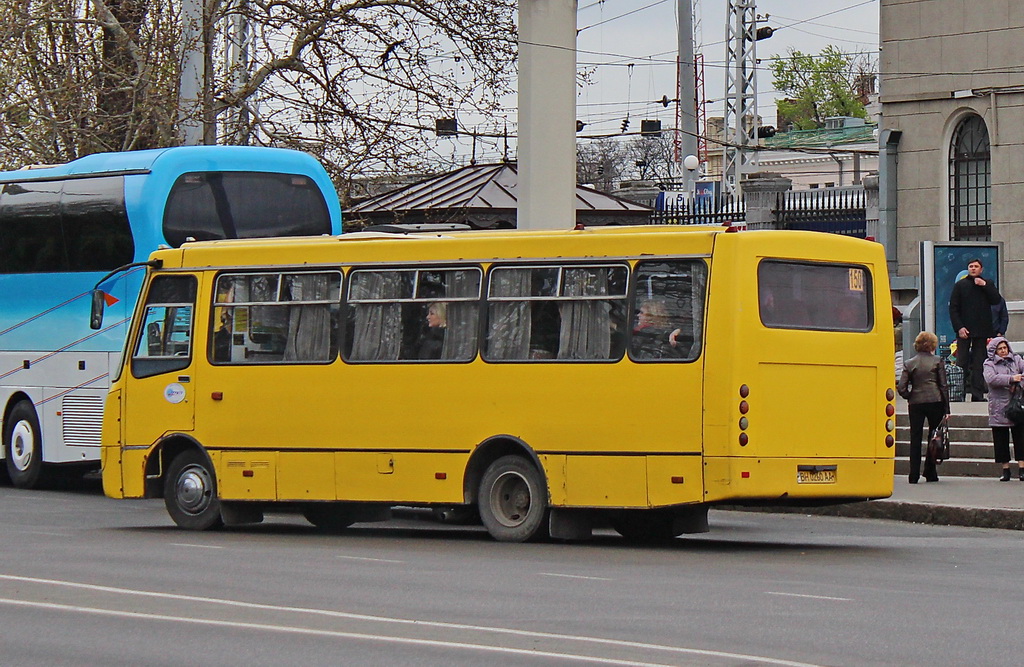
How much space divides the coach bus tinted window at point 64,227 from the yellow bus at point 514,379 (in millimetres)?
3798

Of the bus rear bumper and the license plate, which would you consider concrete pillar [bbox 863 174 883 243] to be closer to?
the bus rear bumper

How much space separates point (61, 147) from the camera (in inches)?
1172

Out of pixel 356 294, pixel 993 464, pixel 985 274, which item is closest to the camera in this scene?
pixel 356 294

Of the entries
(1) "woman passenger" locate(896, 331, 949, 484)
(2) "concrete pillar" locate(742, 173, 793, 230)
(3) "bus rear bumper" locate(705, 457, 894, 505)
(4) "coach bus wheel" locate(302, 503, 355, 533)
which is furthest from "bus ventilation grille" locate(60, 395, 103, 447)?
(2) "concrete pillar" locate(742, 173, 793, 230)

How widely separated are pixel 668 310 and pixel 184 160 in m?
8.25

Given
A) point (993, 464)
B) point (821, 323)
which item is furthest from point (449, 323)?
point (993, 464)

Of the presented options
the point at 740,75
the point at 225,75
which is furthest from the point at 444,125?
the point at 740,75

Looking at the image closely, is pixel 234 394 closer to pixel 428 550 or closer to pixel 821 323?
pixel 428 550

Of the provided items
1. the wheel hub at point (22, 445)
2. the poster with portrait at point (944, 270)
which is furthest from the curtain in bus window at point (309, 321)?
the poster with portrait at point (944, 270)

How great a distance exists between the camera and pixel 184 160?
2103 cm

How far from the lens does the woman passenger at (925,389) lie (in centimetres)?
2002

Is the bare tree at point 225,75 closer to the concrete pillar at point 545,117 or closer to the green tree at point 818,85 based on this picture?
the concrete pillar at point 545,117

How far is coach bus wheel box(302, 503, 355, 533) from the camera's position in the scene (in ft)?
56.0

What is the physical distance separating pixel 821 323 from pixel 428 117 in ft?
50.7
